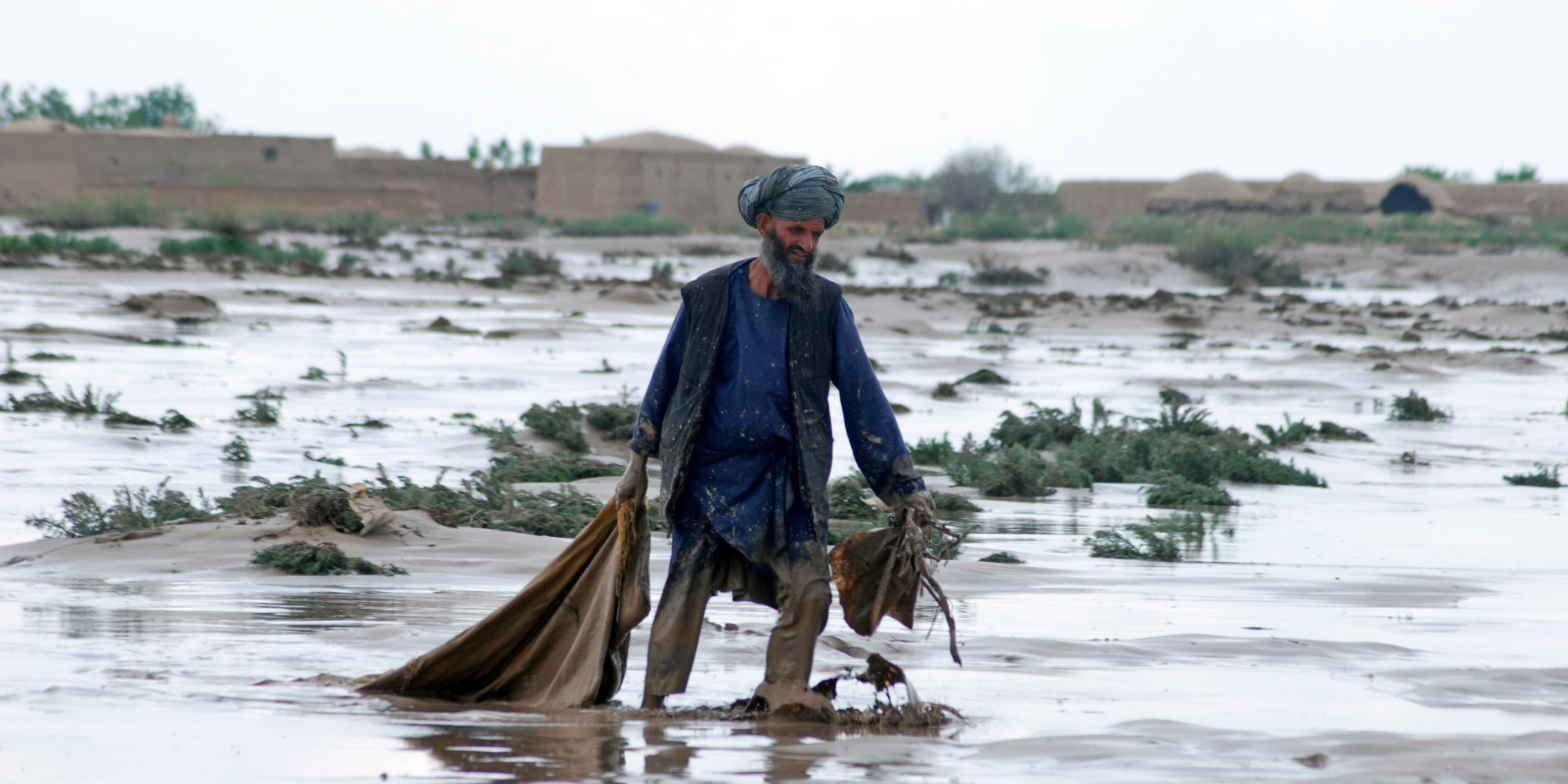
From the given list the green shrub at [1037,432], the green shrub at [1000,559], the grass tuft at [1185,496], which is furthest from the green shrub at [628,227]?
the green shrub at [1000,559]

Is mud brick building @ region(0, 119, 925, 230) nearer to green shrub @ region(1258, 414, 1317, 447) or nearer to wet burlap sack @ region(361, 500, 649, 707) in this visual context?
green shrub @ region(1258, 414, 1317, 447)

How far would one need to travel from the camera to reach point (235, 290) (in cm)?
2508

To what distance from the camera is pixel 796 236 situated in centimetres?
439

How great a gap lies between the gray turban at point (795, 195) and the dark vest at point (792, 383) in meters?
0.19

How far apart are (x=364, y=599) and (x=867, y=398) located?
2691 millimetres

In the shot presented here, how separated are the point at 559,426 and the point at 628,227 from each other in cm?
4116

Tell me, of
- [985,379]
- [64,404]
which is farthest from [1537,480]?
[64,404]

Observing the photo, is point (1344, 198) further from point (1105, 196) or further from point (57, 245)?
point (57, 245)

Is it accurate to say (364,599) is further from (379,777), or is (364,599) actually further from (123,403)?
(123,403)

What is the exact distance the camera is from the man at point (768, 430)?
436cm

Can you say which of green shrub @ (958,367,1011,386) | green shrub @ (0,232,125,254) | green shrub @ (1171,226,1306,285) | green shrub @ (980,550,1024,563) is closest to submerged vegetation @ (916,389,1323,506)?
green shrub @ (980,550,1024,563)

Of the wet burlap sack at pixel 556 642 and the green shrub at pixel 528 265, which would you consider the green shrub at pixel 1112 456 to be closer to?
the wet burlap sack at pixel 556 642

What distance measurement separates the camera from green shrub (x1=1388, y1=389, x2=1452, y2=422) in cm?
1463

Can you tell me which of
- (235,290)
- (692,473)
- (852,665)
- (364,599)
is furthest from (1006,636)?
Result: (235,290)
